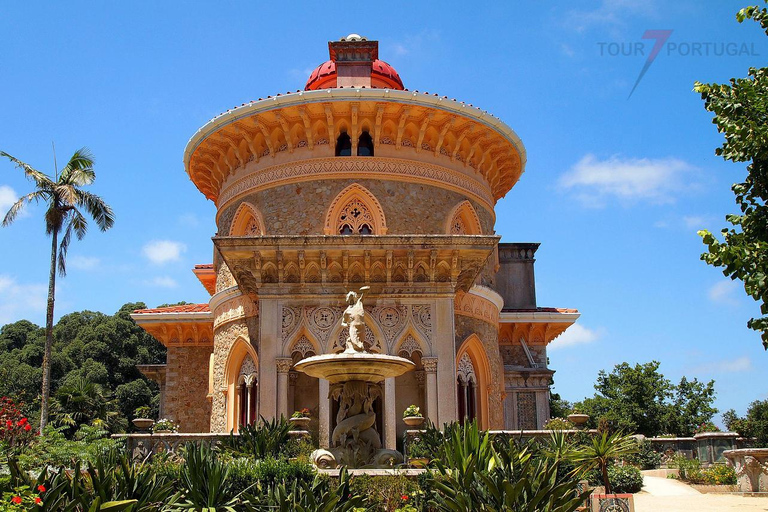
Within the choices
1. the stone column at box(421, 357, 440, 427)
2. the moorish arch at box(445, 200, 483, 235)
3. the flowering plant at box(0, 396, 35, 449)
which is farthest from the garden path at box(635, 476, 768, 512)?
the flowering plant at box(0, 396, 35, 449)

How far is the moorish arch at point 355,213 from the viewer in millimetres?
20672

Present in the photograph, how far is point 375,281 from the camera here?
1861 cm

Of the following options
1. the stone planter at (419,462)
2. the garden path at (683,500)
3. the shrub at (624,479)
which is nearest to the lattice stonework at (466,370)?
the shrub at (624,479)

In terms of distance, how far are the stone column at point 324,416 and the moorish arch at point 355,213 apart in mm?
4303

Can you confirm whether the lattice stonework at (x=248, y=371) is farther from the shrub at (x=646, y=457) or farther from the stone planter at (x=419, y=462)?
the shrub at (x=646, y=457)

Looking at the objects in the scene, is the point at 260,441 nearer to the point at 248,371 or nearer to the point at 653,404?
the point at 248,371

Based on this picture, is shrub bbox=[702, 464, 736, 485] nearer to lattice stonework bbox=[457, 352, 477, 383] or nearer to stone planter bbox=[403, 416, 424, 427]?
lattice stonework bbox=[457, 352, 477, 383]

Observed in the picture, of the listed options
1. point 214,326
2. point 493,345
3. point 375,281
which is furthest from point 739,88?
point 214,326

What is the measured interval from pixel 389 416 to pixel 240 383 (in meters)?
4.62

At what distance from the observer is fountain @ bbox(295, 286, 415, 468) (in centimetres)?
1333

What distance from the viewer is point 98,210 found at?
96.9 ft

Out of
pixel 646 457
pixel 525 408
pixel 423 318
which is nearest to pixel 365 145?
pixel 423 318

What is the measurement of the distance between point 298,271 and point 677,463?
11.7 meters

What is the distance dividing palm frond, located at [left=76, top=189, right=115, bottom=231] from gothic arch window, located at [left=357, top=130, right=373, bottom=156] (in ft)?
41.4
